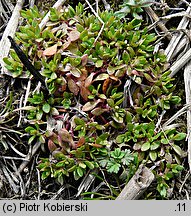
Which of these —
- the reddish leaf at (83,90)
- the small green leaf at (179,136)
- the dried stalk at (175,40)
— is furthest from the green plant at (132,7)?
the small green leaf at (179,136)

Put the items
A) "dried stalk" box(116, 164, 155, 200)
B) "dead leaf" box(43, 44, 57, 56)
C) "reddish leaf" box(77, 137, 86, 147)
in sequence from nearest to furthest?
"dried stalk" box(116, 164, 155, 200) < "reddish leaf" box(77, 137, 86, 147) < "dead leaf" box(43, 44, 57, 56)

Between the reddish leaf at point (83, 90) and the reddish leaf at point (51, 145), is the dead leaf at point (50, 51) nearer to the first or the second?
the reddish leaf at point (83, 90)

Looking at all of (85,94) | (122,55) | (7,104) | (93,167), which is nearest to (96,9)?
(122,55)

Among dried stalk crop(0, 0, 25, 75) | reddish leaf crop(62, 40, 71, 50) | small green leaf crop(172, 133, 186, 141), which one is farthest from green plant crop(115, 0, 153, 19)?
small green leaf crop(172, 133, 186, 141)

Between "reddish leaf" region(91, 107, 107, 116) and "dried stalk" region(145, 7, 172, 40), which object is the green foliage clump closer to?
"reddish leaf" region(91, 107, 107, 116)

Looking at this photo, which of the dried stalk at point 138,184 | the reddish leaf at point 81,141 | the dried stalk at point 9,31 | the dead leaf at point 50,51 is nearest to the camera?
the dried stalk at point 138,184

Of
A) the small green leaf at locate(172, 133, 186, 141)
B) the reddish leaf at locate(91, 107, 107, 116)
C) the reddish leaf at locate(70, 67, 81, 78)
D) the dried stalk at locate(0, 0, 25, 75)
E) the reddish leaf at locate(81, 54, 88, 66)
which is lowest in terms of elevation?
the small green leaf at locate(172, 133, 186, 141)

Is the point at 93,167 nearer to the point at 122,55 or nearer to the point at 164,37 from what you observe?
the point at 122,55

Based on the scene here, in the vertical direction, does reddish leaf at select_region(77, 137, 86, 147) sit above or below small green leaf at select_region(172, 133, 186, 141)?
above
